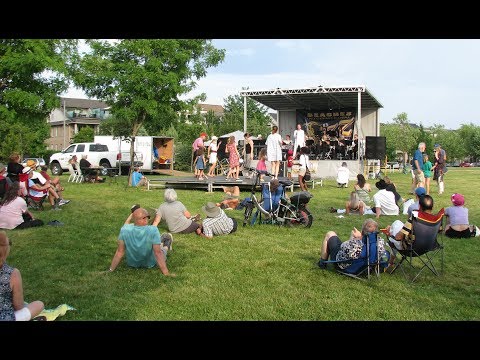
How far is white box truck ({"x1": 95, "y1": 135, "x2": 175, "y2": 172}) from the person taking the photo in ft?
91.4

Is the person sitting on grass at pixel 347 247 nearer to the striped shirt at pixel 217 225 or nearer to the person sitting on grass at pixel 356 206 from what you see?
Answer: the striped shirt at pixel 217 225

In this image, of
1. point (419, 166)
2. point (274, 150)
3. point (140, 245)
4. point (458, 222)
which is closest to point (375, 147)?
point (419, 166)

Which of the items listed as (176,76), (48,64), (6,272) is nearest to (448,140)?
(176,76)

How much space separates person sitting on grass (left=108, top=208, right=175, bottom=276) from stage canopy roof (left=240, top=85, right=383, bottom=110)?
17959 millimetres

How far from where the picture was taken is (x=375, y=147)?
903 inches

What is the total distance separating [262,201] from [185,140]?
1080 inches

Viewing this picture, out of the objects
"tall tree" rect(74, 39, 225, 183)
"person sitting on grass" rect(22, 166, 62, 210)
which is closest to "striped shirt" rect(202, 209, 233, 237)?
"person sitting on grass" rect(22, 166, 62, 210)

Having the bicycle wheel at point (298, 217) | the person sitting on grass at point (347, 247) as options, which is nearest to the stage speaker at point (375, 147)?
the bicycle wheel at point (298, 217)

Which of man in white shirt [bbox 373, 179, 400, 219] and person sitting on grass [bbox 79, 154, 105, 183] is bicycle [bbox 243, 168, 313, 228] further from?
person sitting on grass [bbox 79, 154, 105, 183]

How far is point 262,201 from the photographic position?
31.8 ft

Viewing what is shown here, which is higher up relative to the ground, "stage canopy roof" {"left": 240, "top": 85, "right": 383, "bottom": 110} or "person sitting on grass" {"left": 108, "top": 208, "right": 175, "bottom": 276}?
"stage canopy roof" {"left": 240, "top": 85, "right": 383, "bottom": 110}

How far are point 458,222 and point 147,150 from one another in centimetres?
2299

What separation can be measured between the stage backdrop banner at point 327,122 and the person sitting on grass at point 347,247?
22.3 m
